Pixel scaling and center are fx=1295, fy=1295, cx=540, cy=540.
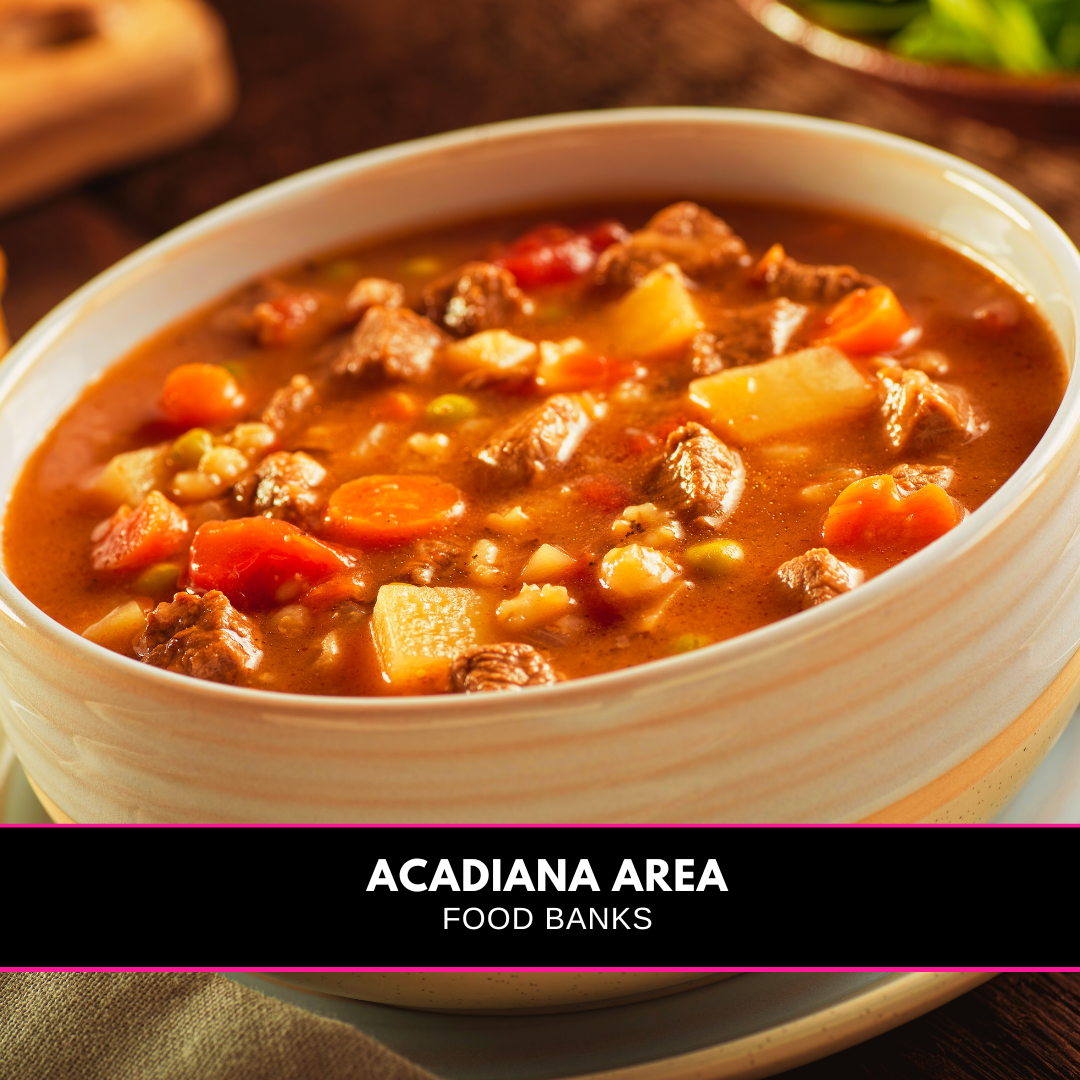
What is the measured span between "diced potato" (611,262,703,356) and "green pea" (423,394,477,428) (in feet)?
1.16

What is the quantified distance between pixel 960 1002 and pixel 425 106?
11.3 feet

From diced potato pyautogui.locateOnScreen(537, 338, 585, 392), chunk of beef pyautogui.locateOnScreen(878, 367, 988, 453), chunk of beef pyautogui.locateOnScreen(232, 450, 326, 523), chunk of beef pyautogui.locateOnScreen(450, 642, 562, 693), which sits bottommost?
chunk of beef pyautogui.locateOnScreen(232, 450, 326, 523)

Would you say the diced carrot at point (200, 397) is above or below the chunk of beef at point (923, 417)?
below

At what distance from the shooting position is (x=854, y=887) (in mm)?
1558

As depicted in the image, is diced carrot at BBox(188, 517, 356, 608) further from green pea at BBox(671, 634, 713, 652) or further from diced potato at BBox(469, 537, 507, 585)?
green pea at BBox(671, 634, 713, 652)

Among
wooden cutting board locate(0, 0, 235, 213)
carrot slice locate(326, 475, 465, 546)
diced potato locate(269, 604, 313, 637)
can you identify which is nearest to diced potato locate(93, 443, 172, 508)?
carrot slice locate(326, 475, 465, 546)

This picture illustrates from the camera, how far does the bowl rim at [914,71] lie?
124 inches

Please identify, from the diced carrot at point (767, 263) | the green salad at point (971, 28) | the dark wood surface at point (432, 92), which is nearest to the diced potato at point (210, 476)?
the diced carrot at point (767, 263)

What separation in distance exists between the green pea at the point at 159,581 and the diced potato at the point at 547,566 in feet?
1.99

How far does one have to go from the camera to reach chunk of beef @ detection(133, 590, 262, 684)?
1.93 meters

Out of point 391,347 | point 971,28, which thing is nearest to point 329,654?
point 391,347

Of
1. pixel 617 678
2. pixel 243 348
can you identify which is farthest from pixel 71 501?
pixel 617 678

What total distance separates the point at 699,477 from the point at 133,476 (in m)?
1.09

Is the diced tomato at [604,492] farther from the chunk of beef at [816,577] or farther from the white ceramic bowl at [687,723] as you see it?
the white ceramic bowl at [687,723]
